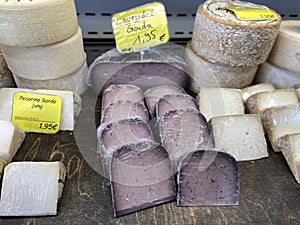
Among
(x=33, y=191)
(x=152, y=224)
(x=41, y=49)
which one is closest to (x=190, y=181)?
(x=152, y=224)

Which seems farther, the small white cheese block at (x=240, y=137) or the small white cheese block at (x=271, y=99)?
the small white cheese block at (x=271, y=99)

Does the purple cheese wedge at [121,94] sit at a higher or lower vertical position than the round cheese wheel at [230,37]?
lower

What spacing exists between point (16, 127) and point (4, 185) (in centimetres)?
26

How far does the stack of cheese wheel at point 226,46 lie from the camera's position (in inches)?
50.3

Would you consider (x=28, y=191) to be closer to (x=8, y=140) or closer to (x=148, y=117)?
(x=8, y=140)

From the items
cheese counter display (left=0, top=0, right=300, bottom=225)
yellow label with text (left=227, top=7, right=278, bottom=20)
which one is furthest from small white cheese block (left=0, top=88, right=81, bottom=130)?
yellow label with text (left=227, top=7, right=278, bottom=20)

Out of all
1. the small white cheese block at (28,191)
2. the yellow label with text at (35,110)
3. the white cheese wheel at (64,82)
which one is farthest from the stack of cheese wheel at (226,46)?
the small white cheese block at (28,191)

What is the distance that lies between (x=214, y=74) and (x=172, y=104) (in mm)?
279

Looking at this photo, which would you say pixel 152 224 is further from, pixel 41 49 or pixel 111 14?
pixel 111 14

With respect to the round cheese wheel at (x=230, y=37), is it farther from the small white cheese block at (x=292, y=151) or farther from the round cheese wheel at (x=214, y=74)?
the small white cheese block at (x=292, y=151)

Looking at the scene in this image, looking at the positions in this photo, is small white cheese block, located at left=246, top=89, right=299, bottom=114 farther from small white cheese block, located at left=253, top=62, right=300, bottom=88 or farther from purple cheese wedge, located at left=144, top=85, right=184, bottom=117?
purple cheese wedge, located at left=144, top=85, right=184, bottom=117

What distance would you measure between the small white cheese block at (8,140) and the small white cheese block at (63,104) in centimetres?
11

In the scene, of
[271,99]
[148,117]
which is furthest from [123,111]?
[271,99]

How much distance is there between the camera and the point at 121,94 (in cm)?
138
